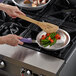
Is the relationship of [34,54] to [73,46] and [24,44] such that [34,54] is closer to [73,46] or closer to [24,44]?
[24,44]

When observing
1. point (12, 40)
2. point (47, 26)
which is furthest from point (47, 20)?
point (12, 40)

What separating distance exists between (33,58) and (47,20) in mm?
334

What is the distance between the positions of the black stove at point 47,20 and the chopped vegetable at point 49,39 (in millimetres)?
42

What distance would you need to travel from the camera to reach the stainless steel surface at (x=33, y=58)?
1373 millimetres

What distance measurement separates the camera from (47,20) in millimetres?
1660

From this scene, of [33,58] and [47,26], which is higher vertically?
[47,26]

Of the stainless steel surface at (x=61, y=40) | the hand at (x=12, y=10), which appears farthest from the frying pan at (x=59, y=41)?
the hand at (x=12, y=10)

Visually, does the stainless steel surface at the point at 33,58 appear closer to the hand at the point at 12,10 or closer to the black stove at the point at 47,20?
the black stove at the point at 47,20

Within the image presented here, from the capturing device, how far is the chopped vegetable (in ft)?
4.87

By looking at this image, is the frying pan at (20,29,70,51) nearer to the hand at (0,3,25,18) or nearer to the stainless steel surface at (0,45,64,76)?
the stainless steel surface at (0,45,64,76)

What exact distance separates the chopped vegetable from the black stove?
0.14 feet

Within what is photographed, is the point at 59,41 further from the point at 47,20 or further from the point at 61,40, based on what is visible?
the point at 47,20

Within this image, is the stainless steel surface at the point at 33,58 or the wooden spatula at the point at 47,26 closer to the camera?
the stainless steel surface at the point at 33,58

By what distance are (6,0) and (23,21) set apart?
0.28 meters
